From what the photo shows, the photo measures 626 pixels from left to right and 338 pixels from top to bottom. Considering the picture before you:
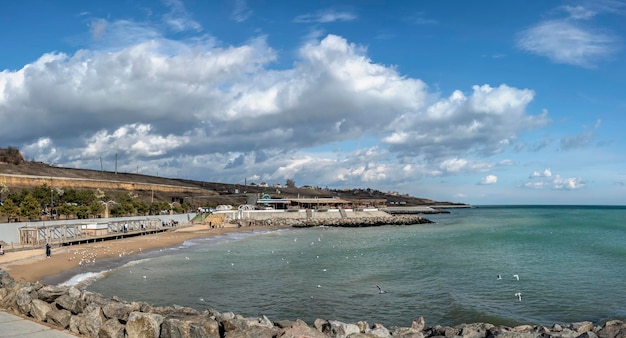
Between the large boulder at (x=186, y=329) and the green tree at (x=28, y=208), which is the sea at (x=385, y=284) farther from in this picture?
the green tree at (x=28, y=208)

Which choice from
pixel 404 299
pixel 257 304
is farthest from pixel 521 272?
pixel 257 304

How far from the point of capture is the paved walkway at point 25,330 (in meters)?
10.4

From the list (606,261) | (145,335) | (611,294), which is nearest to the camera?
(145,335)

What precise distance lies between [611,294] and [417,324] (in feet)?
45.7

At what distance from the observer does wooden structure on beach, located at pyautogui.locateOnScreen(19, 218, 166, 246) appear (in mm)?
41469

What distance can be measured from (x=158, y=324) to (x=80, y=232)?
146ft

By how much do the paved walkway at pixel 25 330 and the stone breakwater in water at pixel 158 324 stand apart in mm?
368

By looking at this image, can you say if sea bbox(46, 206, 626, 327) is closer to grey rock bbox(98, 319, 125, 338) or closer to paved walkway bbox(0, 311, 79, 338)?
grey rock bbox(98, 319, 125, 338)

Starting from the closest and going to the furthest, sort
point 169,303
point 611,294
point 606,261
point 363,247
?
point 169,303
point 611,294
point 606,261
point 363,247

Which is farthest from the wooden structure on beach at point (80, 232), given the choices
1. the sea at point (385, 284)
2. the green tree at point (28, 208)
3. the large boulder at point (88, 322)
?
the large boulder at point (88, 322)

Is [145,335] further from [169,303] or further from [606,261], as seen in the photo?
[606,261]

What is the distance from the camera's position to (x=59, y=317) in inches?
461

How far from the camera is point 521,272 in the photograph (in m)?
31.5

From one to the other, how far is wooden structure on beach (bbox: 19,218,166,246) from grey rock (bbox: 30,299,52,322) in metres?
32.6
